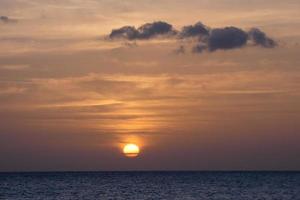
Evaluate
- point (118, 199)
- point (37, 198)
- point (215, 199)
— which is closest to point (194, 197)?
point (215, 199)

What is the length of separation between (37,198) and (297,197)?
38.6m

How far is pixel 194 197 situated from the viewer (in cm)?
11131

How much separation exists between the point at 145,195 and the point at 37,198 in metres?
17.0

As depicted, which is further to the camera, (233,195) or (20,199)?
(233,195)

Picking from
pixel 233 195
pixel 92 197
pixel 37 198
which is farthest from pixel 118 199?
pixel 233 195

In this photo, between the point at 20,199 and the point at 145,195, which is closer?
the point at 20,199

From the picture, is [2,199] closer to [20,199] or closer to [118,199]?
[20,199]

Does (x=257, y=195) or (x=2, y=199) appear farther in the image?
(x=257, y=195)

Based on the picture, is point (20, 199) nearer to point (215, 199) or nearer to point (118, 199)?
point (118, 199)

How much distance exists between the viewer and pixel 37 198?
363 ft

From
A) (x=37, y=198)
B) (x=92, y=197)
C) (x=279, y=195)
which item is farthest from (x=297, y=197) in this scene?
(x=37, y=198)

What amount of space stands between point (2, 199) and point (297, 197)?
143ft

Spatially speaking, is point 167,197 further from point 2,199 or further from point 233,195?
point 2,199

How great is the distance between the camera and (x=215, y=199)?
358 ft
